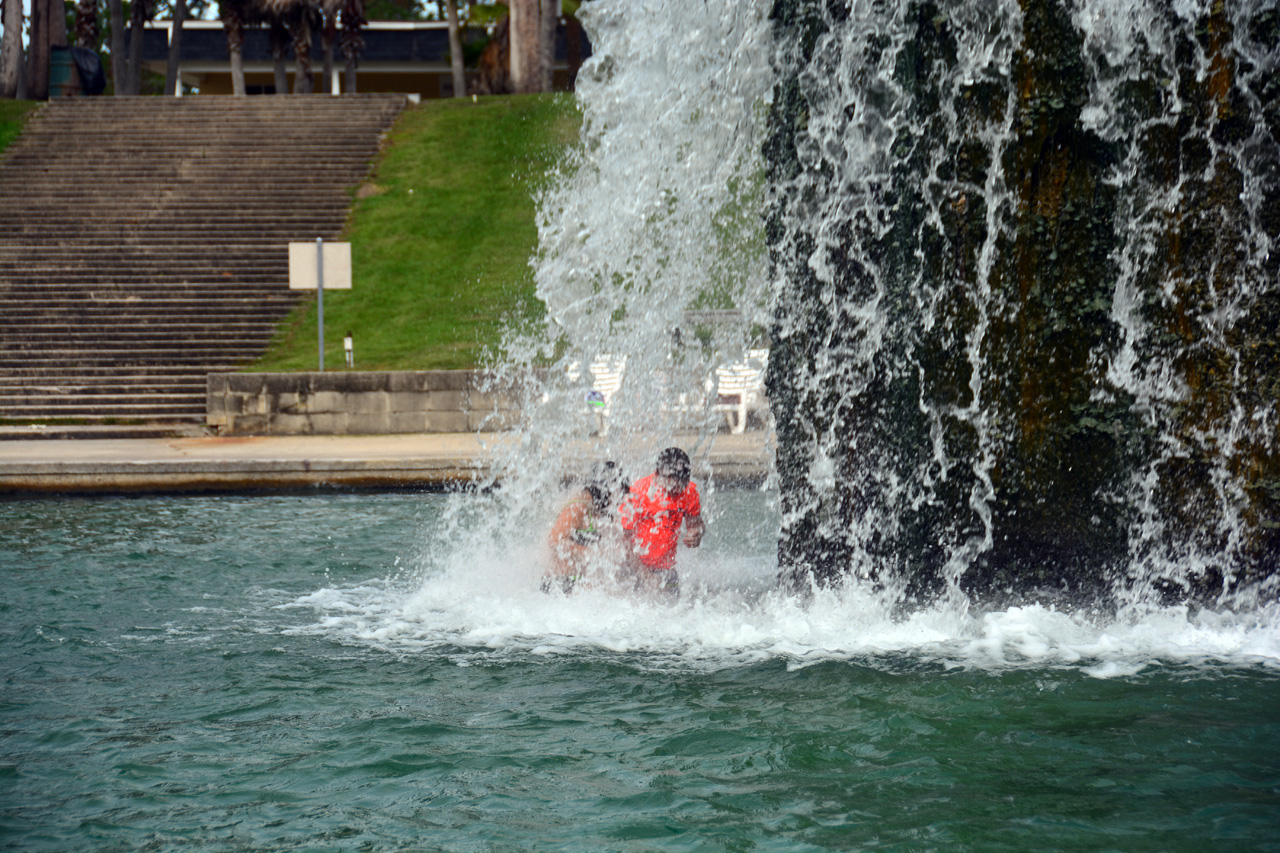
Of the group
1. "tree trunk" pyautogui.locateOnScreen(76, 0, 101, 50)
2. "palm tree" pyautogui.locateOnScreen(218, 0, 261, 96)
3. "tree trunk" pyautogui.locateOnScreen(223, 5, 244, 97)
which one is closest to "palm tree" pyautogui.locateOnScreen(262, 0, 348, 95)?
"palm tree" pyautogui.locateOnScreen(218, 0, 261, 96)

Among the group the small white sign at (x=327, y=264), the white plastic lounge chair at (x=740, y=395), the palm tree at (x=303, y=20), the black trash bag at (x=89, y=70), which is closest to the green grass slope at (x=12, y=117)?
the black trash bag at (x=89, y=70)

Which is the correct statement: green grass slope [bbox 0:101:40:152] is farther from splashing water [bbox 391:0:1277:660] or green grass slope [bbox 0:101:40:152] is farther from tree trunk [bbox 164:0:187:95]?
splashing water [bbox 391:0:1277:660]

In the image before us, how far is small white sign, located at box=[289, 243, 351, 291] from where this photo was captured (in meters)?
16.7

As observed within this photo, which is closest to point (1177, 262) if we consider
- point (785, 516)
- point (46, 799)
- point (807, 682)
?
point (785, 516)

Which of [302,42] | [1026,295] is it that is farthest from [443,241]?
[302,42]

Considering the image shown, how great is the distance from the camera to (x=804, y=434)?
263 inches

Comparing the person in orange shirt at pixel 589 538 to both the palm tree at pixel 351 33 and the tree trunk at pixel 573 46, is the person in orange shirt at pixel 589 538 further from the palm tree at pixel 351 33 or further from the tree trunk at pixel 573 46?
the palm tree at pixel 351 33

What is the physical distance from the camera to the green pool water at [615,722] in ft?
13.9

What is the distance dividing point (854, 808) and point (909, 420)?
2.61 metres

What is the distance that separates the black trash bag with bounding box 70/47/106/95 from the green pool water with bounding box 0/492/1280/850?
30337 mm

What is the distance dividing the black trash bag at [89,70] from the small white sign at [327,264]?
21543 millimetres

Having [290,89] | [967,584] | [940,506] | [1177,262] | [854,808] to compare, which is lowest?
[854,808]

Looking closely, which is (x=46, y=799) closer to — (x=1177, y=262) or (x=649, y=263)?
(x=649, y=263)

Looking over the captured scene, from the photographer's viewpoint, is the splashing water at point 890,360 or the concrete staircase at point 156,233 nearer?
the splashing water at point 890,360
